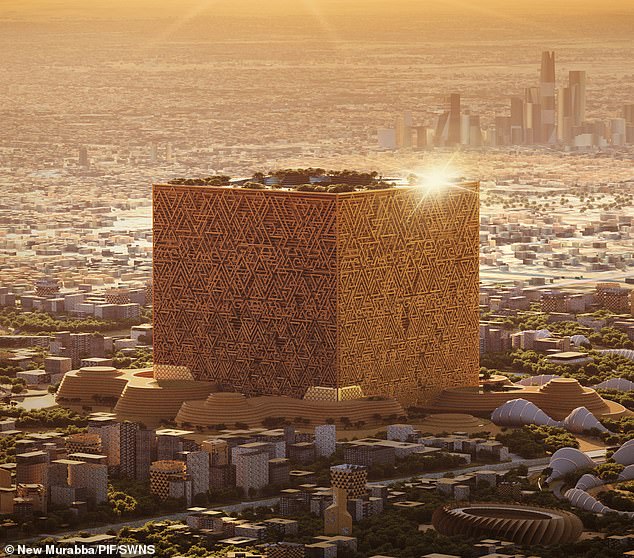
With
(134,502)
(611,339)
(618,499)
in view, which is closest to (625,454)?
(618,499)

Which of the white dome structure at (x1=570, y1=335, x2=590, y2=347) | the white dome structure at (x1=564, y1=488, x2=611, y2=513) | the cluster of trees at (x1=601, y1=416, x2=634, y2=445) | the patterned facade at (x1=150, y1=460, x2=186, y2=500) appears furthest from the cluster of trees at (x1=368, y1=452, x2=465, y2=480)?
the white dome structure at (x1=570, y1=335, x2=590, y2=347)

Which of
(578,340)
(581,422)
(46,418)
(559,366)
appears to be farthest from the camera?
(578,340)

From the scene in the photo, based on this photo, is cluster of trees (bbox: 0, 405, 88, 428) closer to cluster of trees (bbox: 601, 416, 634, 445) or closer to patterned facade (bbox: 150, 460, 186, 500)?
patterned facade (bbox: 150, 460, 186, 500)

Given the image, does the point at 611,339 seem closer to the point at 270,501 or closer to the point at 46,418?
the point at 46,418

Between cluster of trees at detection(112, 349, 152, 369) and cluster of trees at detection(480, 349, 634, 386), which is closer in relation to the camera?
cluster of trees at detection(480, 349, 634, 386)

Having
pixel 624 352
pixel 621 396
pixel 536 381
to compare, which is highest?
pixel 624 352

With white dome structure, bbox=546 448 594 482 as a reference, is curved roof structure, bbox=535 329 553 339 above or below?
above

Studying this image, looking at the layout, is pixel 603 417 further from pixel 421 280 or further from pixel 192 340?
pixel 192 340

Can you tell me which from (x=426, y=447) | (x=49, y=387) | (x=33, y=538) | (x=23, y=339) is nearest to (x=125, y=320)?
(x=23, y=339)
